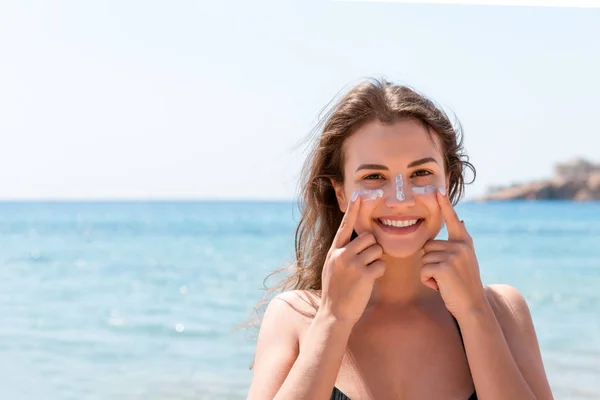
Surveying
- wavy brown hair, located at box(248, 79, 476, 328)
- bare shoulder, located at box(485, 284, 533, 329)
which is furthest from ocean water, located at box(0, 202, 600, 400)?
bare shoulder, located at box(485, 284, 533, 329)

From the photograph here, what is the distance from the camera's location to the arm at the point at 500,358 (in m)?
1.72

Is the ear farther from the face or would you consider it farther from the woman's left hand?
the woman's left hand

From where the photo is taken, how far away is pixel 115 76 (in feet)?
92.7

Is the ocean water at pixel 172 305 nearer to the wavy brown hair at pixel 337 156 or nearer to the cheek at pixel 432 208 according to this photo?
the wavy brown hair at pixel 337 156

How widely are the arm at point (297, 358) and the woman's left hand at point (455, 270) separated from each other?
23 centimetres

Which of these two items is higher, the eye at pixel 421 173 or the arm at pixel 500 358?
the eye at pixel 421 173

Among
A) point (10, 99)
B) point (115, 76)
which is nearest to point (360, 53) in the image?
point (115, 76)

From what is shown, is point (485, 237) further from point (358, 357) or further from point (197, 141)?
point (358, 357)

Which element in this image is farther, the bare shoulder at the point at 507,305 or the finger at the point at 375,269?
A: the bare shoulder at the point at 507,305

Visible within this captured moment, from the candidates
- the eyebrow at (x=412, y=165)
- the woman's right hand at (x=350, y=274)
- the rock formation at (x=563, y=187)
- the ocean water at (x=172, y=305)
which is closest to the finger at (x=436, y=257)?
the woman's right hand at (x=350, y=274)

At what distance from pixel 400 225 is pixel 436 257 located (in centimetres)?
12

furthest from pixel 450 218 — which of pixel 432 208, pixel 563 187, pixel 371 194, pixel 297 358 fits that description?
pixel 563 187

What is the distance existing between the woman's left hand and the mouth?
0.07m

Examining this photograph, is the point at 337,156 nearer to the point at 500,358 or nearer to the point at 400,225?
the point at 400,225
